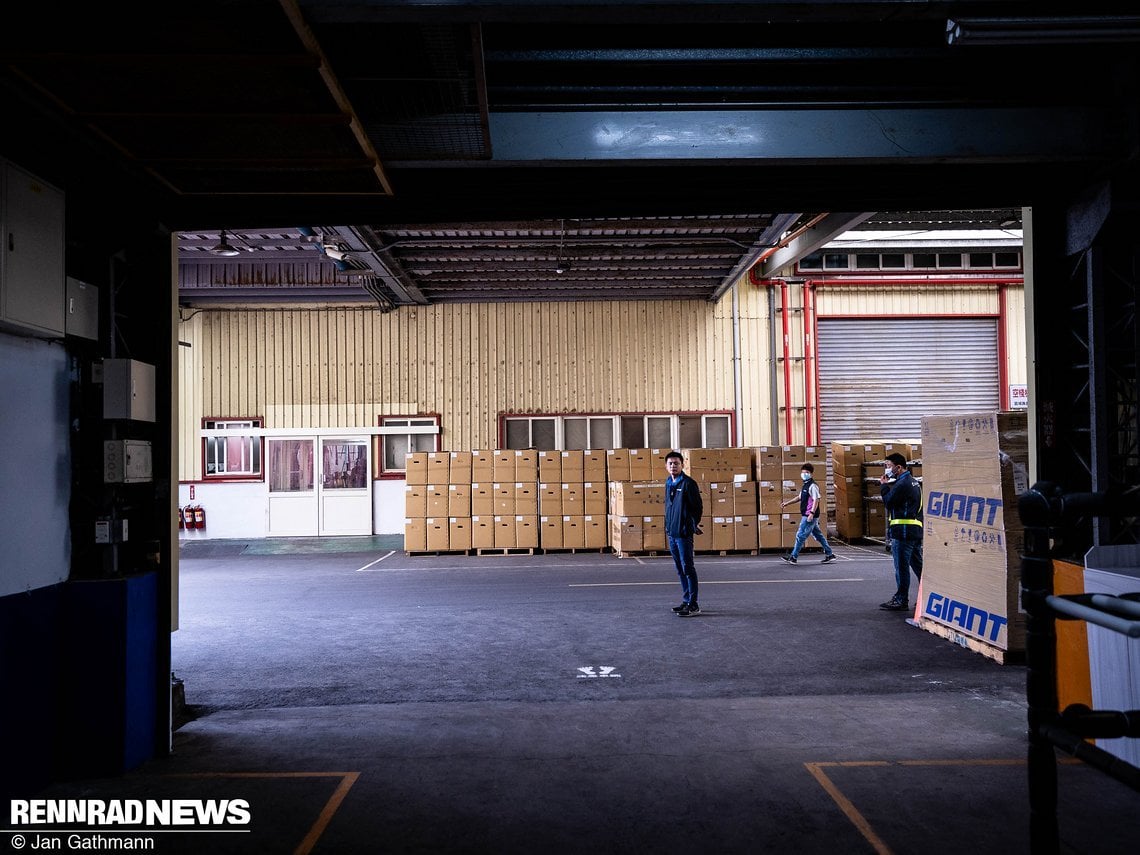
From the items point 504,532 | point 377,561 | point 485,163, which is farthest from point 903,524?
point 377,561

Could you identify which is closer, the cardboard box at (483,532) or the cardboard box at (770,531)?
the cardboard box at (770,531)

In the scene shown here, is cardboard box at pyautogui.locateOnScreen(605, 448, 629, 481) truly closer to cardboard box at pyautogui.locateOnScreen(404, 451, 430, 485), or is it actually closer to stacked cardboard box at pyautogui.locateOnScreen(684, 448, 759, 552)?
stacked cardboard box at pyautogui.locateOnScreen(684, 448, 759, 552)

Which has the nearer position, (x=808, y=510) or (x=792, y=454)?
(x=808, y=510)

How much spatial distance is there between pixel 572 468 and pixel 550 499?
2.62 feet

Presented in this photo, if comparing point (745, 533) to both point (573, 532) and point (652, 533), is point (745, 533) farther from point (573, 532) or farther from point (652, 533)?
point (573, 532)

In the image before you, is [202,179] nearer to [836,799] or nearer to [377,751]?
[377,751]

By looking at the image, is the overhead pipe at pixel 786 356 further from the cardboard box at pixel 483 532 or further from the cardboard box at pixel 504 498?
the cardboard box at pixel 483 532

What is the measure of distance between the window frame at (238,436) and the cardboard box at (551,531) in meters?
6.99

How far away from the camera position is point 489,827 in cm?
375

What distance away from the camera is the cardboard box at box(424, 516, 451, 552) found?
15.4 m

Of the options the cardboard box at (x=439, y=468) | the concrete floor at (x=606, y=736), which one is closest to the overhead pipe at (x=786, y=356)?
the cardboard box at (x=439, y=468)

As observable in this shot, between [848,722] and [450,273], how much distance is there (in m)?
12.3

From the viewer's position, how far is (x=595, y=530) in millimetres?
15500

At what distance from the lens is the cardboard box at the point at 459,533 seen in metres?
15.5
